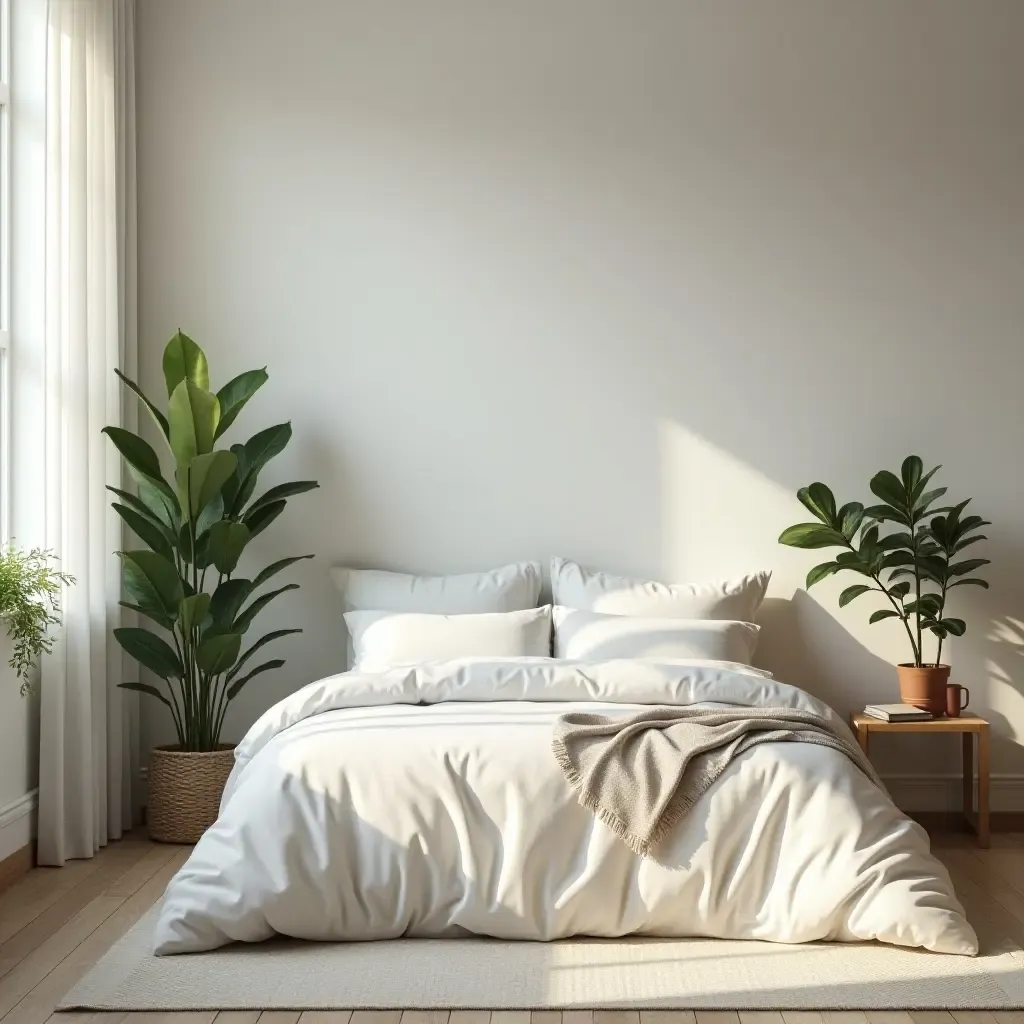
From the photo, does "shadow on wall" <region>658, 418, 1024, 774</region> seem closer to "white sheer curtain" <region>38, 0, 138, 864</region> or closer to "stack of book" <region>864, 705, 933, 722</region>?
"stack of book" <region>864, 705, 933, 722</region>

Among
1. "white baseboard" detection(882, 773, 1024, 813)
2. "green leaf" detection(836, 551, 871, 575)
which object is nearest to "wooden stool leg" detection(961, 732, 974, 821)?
"white baseboard" detection(882, 773, 1024, 813)

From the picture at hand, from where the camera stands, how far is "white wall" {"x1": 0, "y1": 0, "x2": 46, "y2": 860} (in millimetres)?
4113

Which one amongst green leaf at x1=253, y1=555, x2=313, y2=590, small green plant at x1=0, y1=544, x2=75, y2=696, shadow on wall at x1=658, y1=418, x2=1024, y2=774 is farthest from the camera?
shadow on wall at x1=658, y1=418, x2=1024, y2=774

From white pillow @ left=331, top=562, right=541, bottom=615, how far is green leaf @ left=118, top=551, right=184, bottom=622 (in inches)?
27.3

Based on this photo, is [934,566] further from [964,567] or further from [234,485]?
[234,485]

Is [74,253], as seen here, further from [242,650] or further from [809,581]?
[809,581]

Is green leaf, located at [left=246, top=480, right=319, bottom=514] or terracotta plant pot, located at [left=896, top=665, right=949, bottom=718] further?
green leaf, located at [left=246, top=480, right=319, bottom=514]

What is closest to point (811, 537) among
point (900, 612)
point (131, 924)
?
point (900, 612)

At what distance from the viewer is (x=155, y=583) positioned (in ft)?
14.0

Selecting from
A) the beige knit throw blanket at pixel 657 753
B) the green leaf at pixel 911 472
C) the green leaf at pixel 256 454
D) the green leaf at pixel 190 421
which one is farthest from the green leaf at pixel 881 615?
the green leaf at pixel 190 421

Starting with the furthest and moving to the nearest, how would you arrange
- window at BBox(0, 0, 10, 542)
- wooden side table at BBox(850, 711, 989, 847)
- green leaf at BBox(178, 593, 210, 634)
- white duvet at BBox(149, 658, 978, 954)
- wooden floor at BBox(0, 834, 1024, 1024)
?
1. wooden side table at BBox(850, 711, 989, 847)
2. green leaf at BBox(178, 593, 210, 634)
3. window at BBox(0, 0, 10, 542)
4. white duvet at BBox(149, 658, 978, 954)
5. wooden floor at BBox(0, 834, 1024, 1024)

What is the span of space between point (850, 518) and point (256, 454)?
7.35 ft

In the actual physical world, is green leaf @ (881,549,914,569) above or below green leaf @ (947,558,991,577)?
above

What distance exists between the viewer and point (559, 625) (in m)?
4.55
